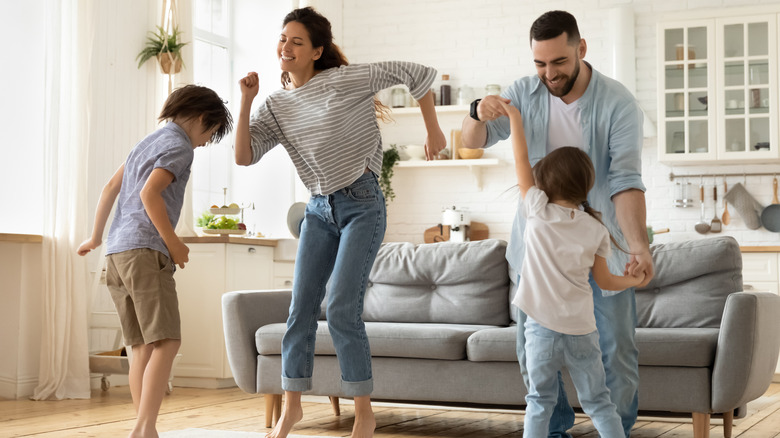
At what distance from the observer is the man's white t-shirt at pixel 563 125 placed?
7.80ft

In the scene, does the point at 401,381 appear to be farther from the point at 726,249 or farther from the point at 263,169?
the point at 263,169

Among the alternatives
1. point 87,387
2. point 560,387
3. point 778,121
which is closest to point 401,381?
point 560,387

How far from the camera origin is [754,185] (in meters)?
6.30

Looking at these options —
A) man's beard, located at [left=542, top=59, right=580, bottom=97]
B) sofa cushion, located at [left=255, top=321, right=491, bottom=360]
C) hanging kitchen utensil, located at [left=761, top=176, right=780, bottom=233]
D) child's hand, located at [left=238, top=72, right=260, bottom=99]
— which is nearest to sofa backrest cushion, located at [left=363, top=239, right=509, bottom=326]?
sofa cushion, located at [left=255, top=321, right=491, bottom=360]

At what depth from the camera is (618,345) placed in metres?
2.39

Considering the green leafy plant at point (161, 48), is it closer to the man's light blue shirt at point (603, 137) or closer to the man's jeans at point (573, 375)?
the man's light blue shirt at point (603, 137)

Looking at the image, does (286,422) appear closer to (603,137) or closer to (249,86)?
(249,86)

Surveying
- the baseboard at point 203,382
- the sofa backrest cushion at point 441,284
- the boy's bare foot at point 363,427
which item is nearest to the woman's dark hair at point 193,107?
Answer: the boy's bare foot at point 363,427

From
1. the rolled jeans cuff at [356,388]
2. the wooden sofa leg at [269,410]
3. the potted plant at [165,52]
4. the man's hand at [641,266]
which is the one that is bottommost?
the wooden sofa leg at [269,410]

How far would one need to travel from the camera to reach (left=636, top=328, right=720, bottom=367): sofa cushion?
2960mm

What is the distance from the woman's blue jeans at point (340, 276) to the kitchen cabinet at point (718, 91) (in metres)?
4.37

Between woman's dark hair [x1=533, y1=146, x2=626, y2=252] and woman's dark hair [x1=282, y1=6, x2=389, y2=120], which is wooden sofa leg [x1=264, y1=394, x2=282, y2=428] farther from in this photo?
woman's dark hair [x1=533, y1=146, x2=626, y2=252]

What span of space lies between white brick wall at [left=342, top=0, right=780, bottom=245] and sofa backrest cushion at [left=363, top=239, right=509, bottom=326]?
270 centimetres

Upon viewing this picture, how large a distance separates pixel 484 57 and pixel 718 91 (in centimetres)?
180
